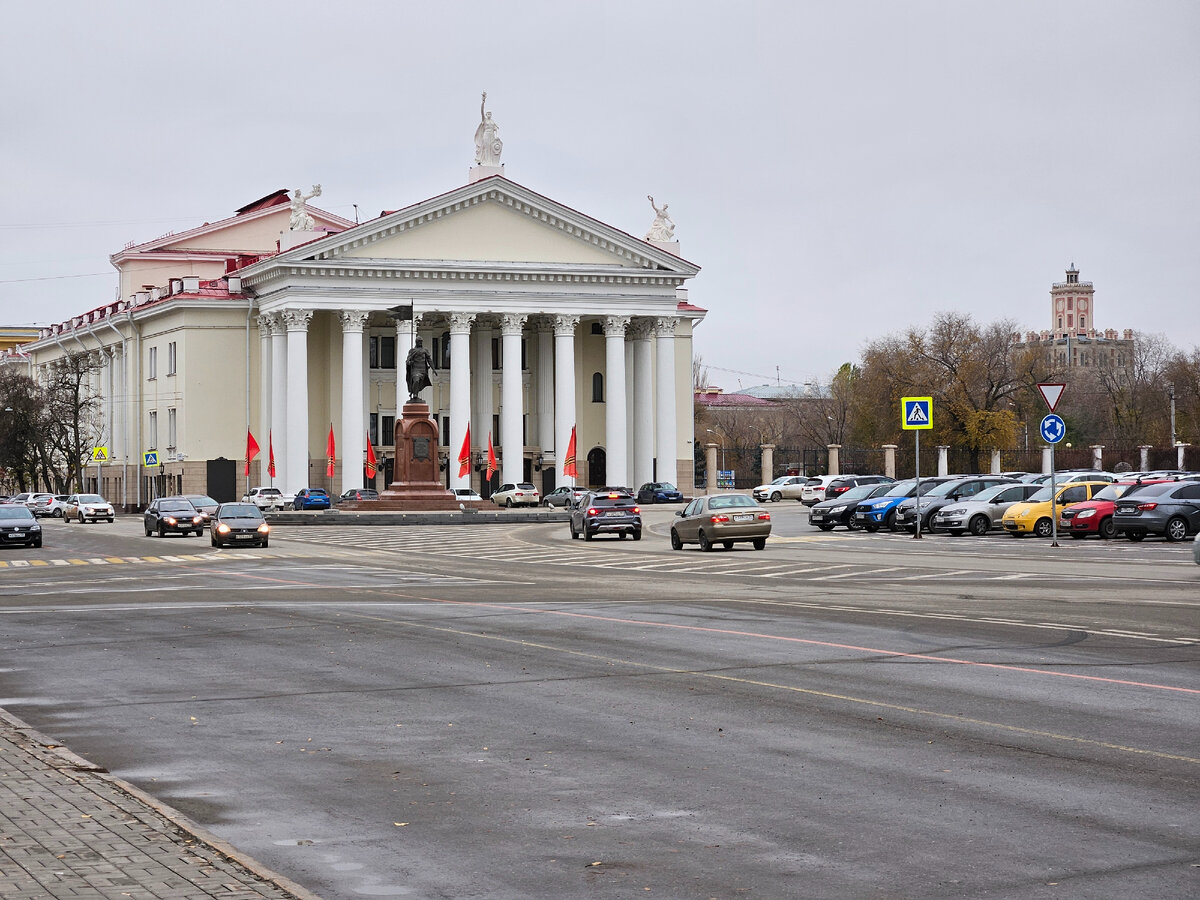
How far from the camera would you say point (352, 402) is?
8506 cm

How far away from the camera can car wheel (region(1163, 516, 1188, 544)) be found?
39625 millimetres

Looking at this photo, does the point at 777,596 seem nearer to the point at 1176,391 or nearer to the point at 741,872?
the point at 741,872

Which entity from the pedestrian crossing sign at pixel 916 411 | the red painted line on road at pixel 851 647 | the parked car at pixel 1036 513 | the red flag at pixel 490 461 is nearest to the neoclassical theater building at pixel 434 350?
the red flag at pixel 490 461

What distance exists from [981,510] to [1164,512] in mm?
7376

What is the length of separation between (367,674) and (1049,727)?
261 inches

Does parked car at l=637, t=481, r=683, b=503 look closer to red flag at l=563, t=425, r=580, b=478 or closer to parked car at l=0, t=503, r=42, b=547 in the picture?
red flag at l=563, t=425, r=580, b=478

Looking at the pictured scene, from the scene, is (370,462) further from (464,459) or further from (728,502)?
(728,502)

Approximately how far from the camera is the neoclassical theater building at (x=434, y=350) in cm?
8525

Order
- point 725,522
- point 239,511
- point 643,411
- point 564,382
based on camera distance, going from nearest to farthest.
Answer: point 725,522
point 239,511
point 564,382
point 643,411

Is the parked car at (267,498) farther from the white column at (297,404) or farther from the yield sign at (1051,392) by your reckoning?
the yield sign at (1051,392)

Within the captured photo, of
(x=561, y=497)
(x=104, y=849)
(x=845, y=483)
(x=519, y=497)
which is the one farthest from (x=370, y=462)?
(x=104, y=849)

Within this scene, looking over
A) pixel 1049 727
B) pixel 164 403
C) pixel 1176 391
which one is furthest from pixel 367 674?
pixel 1176 391

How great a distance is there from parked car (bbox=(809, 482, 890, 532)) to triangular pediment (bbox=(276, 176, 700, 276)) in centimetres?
3829

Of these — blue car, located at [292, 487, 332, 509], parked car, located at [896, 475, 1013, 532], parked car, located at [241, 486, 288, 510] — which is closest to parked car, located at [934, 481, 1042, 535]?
parked car, located at [896, 475, 1013, 532]
